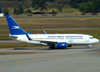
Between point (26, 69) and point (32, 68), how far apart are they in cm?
90

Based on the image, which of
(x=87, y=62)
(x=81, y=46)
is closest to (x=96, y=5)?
(x=81, y=46)

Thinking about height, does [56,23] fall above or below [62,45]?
below

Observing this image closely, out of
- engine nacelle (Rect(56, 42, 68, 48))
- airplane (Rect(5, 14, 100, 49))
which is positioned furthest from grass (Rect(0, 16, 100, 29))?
engine nacelle (Rect(56, 42, 68, 48))

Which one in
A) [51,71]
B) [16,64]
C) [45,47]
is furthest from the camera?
[45,47]

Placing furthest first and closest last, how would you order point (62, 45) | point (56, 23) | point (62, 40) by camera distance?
point (56, 23), point (62, 40), point (62, 45)

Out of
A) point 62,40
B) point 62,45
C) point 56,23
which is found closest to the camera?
point 62,45

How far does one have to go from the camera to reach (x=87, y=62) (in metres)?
36.9

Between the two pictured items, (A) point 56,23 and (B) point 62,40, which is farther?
(A) point 56,23

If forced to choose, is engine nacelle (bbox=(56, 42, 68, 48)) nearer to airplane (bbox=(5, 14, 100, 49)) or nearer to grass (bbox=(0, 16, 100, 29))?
airplane (bbox=(5, 14, 100, 49))

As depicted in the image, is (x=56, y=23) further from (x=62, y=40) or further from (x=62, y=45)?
(x=62, y=45)

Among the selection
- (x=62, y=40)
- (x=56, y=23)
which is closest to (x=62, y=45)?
(x=62, y=40)

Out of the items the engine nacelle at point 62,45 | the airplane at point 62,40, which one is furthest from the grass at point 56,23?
the engine nacelle at point 62,45

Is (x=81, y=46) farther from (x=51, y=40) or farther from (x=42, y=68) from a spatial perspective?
(x=42, y=68)

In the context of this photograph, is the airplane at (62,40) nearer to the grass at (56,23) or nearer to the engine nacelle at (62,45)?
the engine nacelle at (62,45)
